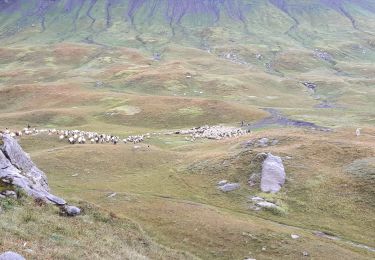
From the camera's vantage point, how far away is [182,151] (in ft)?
302

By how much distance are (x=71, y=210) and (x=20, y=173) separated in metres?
6.41

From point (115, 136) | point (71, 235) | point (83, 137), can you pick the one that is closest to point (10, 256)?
point (71, 235)

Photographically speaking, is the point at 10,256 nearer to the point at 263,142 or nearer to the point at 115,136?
the point at 263,142

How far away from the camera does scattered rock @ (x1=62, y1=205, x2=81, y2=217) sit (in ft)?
113

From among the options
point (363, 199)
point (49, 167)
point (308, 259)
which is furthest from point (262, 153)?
point (49, 167)

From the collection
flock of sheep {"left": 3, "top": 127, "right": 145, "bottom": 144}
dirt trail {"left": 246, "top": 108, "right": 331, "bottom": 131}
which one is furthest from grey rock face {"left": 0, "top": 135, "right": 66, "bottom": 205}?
dirt trail {"left": 246, "top": 108, "right": 331, "bottom": 131}

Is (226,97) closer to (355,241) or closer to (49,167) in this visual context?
(49,167)

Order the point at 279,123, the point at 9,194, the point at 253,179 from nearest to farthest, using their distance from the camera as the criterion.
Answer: the point at 9,194
the point at 253,179
the point at 279,123

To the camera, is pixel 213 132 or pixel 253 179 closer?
pixel 253 179

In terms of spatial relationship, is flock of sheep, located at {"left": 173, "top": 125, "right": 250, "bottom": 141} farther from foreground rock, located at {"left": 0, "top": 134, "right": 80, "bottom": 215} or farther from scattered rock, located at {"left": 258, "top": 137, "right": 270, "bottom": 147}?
foreground rock, located at {"left": 0, "top": 134, "right": 80, "bottom": 215}

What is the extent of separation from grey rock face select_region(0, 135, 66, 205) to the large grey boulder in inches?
1306

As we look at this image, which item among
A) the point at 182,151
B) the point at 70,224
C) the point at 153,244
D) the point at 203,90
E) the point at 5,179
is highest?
the point at 5,179

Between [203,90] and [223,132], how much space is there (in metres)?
78.4

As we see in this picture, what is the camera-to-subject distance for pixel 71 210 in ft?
114
